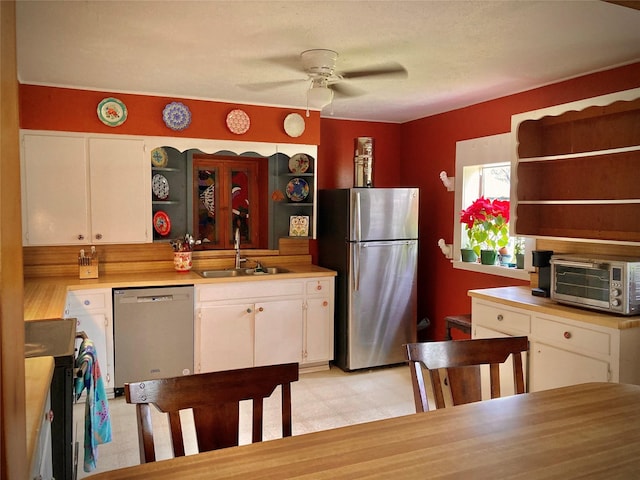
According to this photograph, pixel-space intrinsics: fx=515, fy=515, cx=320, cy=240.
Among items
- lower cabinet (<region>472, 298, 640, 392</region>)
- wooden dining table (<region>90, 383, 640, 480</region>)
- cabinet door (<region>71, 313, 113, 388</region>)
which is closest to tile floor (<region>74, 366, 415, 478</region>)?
cabinet door (<region>71, 313, 113, 388</region>)

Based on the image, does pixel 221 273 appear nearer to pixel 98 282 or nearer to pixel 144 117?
pixel 98 282

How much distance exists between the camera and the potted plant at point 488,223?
402 centimetres

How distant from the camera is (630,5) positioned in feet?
4.32

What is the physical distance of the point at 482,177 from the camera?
14.3ft

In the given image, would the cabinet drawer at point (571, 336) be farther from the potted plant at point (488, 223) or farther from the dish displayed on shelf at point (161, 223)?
the dish displayed on shelf at point (161, 223)

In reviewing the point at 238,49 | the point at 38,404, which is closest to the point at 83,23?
the point at 238,49

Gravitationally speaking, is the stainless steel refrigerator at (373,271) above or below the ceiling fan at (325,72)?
below

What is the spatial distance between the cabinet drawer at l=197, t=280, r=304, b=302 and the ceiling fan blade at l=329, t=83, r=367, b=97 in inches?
61.2

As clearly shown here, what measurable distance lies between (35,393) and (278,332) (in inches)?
109

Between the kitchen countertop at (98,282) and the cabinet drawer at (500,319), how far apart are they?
4.55ft

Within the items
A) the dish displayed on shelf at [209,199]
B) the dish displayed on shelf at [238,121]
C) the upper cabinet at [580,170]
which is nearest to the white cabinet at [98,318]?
the dish displayed on shelf at [209,199]

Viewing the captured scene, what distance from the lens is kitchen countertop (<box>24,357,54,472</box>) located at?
127cm

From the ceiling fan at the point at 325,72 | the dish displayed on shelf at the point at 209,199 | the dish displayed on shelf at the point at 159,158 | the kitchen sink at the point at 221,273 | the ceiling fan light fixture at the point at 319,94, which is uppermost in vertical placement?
the ceiling fan at the point at 325,72

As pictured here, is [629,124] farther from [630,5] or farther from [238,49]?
[238,49]
